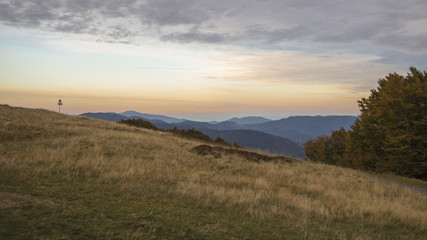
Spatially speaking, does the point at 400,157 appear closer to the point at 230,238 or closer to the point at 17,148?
the point at 230,238

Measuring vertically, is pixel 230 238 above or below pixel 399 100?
below

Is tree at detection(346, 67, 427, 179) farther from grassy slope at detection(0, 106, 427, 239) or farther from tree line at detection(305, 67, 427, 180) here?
grassy slope at detection(0, 106, 427, 239)

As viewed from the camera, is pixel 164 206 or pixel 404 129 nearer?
pixel 164 206

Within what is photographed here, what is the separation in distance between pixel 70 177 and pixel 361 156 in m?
37.5

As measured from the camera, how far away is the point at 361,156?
36.3 meters

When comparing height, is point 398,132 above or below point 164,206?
above

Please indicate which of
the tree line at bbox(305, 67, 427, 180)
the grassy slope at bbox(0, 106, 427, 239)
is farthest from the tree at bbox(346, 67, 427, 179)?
the grassy slope at bbox(0, 106, 427, 239)

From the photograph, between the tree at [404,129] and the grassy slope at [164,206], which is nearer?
the grassy slope at [164,206]

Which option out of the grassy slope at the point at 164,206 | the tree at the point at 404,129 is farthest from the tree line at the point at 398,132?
the grassy slope at the point at 164,206

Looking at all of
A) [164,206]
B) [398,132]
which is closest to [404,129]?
[398,132]

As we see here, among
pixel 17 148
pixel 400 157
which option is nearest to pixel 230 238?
pixel 17 148

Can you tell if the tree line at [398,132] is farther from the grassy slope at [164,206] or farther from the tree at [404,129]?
the grassy slope at [164,206]

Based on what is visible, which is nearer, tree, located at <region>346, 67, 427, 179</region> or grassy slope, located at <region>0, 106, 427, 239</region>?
grassy slope, located at <region>0, 106, 427, 239</region>

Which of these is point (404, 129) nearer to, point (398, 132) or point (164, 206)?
point (398, 132)
